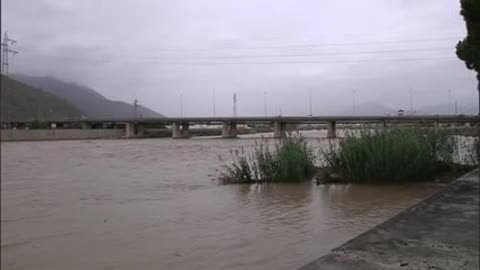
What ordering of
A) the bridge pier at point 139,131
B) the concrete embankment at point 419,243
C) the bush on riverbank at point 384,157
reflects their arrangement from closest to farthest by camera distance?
the concrete embankment at point 419,243 → the bush on riverbank at point 384,157 → the bridge pier at point 139,131

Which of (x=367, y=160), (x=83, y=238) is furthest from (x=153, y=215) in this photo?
(x=367, y=160)

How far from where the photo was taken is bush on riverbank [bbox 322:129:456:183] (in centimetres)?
1662

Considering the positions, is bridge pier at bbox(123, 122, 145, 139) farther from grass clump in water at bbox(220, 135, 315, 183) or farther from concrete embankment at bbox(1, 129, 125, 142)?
grass clump in water at bbox(220, 135, 315, 183)

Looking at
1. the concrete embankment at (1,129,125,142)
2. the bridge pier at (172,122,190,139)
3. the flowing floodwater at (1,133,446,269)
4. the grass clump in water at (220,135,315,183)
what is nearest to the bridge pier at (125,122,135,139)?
the concrete embankment at (1,129,125,142)

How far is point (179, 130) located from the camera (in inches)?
3976

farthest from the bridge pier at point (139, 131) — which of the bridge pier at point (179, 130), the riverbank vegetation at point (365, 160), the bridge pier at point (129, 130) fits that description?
the riverbank vegetation at point (365, 160)

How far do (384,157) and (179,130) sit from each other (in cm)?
8572

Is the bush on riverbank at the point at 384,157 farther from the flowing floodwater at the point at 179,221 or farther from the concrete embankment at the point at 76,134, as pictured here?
the concrete embankment at the point at 76,134

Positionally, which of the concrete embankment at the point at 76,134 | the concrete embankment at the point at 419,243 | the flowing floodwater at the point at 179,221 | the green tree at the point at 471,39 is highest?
the green tree at the point at 471,39

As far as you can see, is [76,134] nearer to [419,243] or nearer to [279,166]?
[279,166]

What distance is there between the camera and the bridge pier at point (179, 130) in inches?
3898

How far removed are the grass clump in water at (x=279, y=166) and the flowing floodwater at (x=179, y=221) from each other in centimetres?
55

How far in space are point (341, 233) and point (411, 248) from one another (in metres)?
3.55

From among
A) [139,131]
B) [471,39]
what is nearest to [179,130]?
[139,131]
